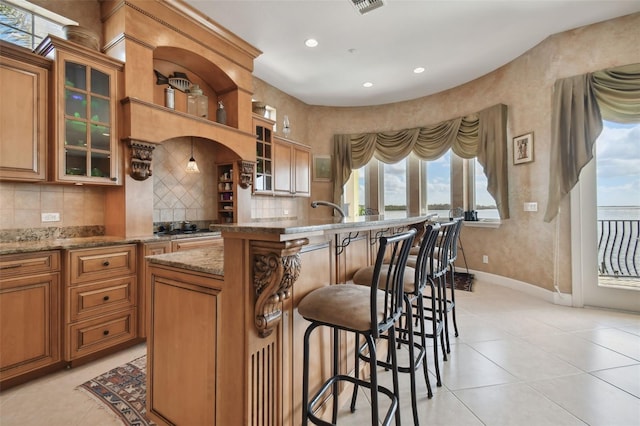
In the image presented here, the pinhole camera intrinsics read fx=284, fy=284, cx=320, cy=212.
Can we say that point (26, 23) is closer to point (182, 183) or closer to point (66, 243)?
point (182, 183)

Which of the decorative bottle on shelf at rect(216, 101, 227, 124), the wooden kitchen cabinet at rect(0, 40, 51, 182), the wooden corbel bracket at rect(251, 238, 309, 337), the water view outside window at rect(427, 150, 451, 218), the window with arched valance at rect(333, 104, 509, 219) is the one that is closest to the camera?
the wooden corbel bracket at rect(251, 238, 309, 337)

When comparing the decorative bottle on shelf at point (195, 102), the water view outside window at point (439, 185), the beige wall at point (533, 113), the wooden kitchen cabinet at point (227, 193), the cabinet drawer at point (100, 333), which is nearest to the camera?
the cabinet drawer at point (100, 333)

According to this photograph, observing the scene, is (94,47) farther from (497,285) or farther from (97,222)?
(497,285)

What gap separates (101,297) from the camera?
2.35m

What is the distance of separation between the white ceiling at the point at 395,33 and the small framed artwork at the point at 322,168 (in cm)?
157

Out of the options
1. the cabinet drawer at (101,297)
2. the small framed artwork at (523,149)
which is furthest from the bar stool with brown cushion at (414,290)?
the small framed artwork at (523,149)

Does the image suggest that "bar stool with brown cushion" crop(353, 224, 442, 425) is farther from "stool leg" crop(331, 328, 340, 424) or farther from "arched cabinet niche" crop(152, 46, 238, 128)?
"arched cabinet niche" crop(152, 46, 238, 128)

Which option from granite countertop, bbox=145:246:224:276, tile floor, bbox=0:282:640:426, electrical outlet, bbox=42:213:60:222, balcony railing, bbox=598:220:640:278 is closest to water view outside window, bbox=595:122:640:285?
balcony railing, bbox=598:220:640:278

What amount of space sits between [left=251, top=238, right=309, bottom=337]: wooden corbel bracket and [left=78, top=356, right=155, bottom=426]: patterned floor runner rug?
1222 mm

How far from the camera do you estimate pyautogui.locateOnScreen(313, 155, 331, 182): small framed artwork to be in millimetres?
6078

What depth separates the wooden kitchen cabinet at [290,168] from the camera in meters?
4.74

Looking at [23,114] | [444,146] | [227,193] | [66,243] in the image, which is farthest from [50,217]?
[444,146]

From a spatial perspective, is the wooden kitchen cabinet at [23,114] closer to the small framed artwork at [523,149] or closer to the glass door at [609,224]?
the small framed artwork at [523,149]

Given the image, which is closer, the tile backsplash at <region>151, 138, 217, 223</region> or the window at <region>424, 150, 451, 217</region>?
the tile backsplash at <region>151, 138, 217, 223</region>
